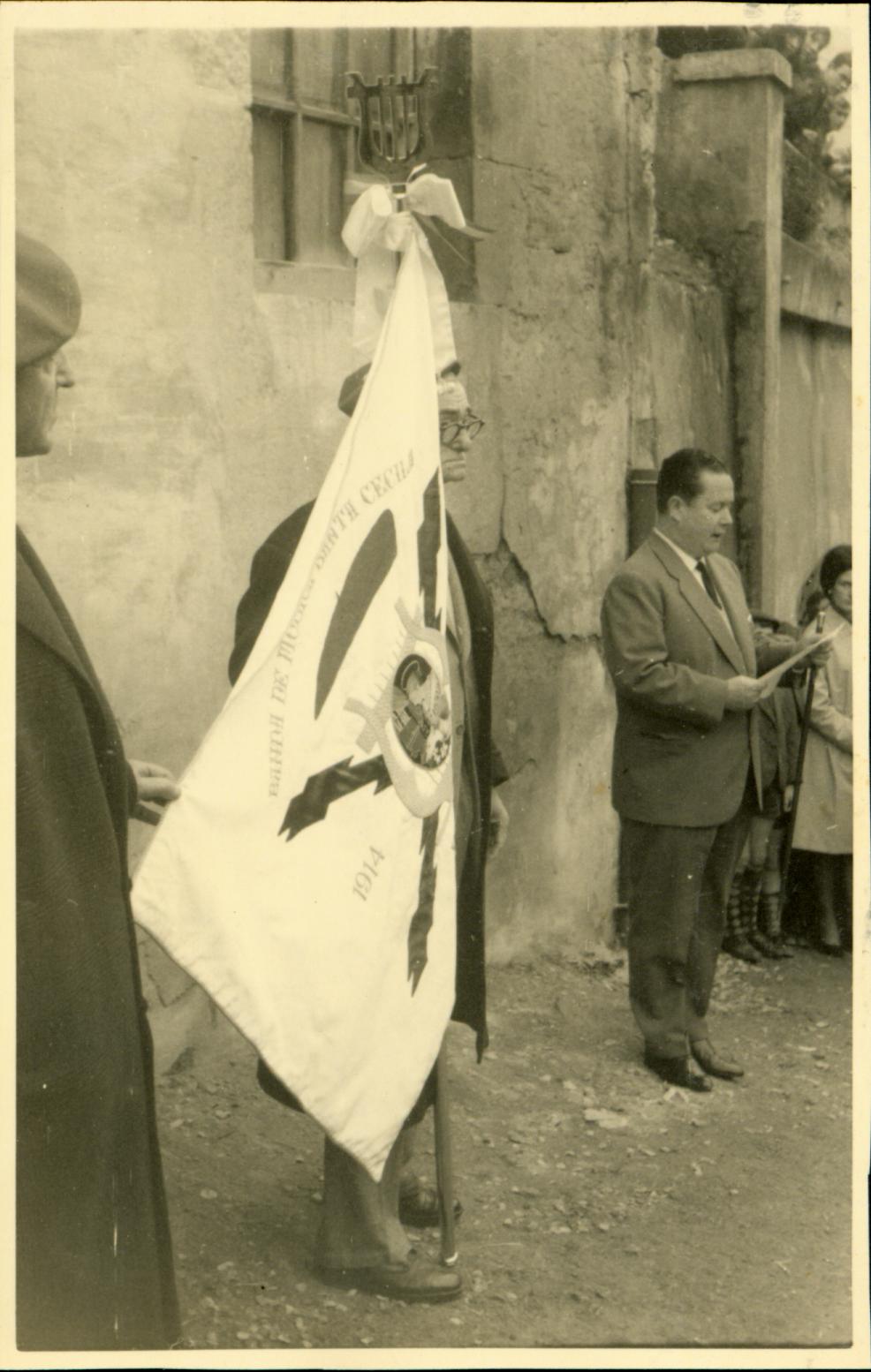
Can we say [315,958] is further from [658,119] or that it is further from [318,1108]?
[658,119]

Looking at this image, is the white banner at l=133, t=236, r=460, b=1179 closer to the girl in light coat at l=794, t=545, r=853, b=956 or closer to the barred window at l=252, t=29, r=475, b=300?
the barred window at l=252, t=29, r=475, b=300

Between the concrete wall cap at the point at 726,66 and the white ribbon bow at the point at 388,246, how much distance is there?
361 centimetres

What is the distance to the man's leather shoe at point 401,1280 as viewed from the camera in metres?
3.33

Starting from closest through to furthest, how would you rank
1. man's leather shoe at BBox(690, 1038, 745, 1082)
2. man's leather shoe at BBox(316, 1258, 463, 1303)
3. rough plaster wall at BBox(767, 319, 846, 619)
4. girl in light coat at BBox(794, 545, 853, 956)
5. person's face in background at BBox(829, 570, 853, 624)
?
1. man's leather shoe at BBox(316, 1258, 463, 1303)
2. man's leather shoe at BBox(690, 1038, 745, 1082)
3. person's face in background at BBox(829, 570, 853, 624)
4. girl in light coat at BBox(794, 545, 853, 956)
5. rough plaster wall at BBox(767, 319, 846, 619)

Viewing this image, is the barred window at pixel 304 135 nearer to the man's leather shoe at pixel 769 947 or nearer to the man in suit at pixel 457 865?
the man in suit at pixel 457 865

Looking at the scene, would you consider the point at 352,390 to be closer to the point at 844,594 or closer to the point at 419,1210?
the point at 419,1210

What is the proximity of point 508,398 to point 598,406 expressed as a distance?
49 cm

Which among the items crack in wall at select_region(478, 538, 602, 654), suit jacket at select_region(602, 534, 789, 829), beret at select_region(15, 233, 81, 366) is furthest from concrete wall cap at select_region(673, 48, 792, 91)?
beret at select_region(15, 233, 81, 366)

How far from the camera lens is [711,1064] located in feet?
16.1

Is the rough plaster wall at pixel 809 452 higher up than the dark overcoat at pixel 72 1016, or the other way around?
the rough plaster wall at pixel 809 452

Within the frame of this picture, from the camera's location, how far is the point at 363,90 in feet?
10.6

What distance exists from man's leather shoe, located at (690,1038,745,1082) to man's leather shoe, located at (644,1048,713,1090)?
0.28ft

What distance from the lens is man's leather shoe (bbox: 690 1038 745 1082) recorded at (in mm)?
4902

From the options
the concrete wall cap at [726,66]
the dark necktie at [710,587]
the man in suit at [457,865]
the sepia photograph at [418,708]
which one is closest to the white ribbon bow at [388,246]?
the sepia photograph at [418,708]
